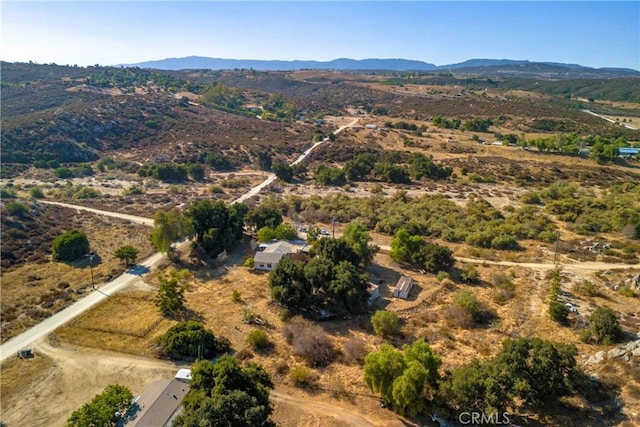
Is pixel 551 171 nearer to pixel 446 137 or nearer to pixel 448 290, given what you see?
pixel 446 137

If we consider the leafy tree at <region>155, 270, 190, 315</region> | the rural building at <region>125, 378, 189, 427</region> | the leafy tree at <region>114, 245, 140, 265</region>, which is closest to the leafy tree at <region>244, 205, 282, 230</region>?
the leafy tree at <region>114, 245, 140, 265</region>

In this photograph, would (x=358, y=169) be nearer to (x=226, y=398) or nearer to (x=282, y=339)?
(x=282, y=339)

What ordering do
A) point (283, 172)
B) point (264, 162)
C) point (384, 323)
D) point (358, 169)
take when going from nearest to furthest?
point (384, 323) < point (283, 172) < point (358, 169) < point (264, 162)

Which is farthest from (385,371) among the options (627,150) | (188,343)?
(627,150)

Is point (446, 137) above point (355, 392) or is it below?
above

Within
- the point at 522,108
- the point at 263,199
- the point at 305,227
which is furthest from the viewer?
the point at 522,108

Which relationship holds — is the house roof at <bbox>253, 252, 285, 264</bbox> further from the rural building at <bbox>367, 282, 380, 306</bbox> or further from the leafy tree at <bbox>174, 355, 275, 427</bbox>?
the leafy tree at <bbox>174, 355, 275, 427</bbox>

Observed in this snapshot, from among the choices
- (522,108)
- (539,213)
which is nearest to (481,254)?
(539,213)
